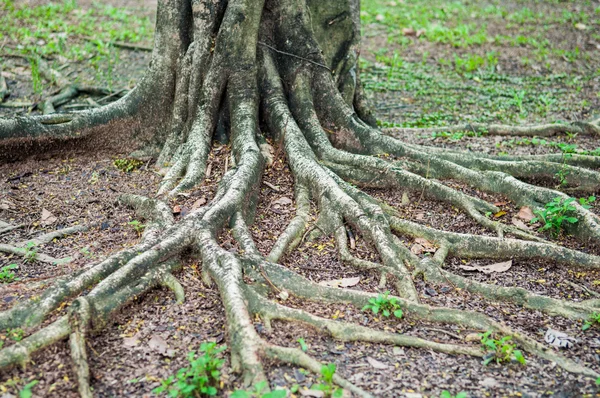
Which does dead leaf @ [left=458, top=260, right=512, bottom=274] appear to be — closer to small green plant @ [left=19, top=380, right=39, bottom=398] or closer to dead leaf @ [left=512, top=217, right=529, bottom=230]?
dead leaf @ [left=512, top=217, right=529, bottom=230]

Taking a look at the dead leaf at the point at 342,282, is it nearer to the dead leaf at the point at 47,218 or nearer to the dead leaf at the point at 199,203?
the dead leaf at the point at 199,203

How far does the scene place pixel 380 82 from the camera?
9445 mm

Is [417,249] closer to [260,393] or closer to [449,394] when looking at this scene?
[449,394]

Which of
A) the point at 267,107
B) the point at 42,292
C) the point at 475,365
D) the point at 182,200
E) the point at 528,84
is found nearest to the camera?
the point at 475,365

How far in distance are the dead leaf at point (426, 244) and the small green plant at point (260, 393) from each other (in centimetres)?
192

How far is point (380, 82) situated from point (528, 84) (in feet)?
7.82

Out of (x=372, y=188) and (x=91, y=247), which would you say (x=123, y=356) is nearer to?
(x=91, y=247)

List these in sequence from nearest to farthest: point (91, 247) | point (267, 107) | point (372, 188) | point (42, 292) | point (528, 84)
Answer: point (42, 292) → point (91, 247) → point (372, 188) → point (267, 107) → point (528, 84)

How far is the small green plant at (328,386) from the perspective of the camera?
9.50 ft

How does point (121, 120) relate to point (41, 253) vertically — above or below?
above

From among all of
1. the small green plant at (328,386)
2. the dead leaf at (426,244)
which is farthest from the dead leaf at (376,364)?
the dead leaf at (426,244)

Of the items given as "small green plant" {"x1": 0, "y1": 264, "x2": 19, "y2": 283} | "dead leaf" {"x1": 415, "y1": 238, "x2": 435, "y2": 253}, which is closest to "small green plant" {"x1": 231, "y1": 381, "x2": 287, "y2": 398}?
"dead leaf" {"x1": 415, "y1": 238, "x2": 435, "y2": 253}

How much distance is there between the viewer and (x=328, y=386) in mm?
2932

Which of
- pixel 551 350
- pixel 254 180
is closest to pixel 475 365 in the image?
pixel 551 350
